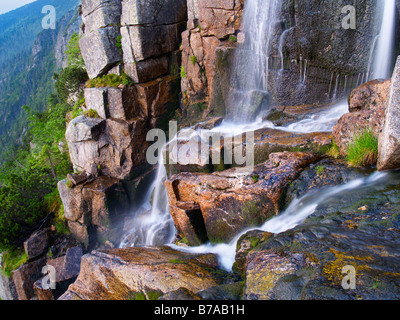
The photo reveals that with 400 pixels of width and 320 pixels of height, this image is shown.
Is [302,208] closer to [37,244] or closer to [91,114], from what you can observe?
[91,114]

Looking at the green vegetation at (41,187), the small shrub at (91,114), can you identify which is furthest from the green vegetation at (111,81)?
the green vegetation at (41,187)

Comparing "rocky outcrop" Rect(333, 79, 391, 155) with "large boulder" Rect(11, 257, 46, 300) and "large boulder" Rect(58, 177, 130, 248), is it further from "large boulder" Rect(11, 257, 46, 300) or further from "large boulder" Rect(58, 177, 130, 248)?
"large boulder" Rect(11, 257, 46, 300)

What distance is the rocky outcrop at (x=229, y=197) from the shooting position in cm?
683

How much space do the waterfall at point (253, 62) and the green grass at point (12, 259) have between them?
12.0 meters


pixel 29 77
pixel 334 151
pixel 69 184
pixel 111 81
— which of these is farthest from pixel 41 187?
pixel 29 77

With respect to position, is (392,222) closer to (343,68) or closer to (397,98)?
(397,98)

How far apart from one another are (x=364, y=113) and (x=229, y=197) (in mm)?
3851

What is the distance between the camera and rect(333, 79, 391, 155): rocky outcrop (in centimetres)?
646

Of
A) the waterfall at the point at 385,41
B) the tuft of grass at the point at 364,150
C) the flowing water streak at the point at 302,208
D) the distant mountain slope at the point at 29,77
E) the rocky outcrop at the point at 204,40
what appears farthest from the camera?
the distant mountain slope at the point at 29,77

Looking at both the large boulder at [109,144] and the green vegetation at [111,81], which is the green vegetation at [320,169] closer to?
the large boulder at [109,144]

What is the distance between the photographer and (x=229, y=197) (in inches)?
289

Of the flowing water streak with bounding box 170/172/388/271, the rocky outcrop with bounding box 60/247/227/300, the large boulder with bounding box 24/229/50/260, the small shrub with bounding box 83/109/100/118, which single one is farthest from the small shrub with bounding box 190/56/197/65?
the large boulder with bounding box 24/229/50/260

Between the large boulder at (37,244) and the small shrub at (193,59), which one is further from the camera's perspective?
the small shrub at (193,59)

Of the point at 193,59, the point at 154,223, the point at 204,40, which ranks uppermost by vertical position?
the point at 204,40
